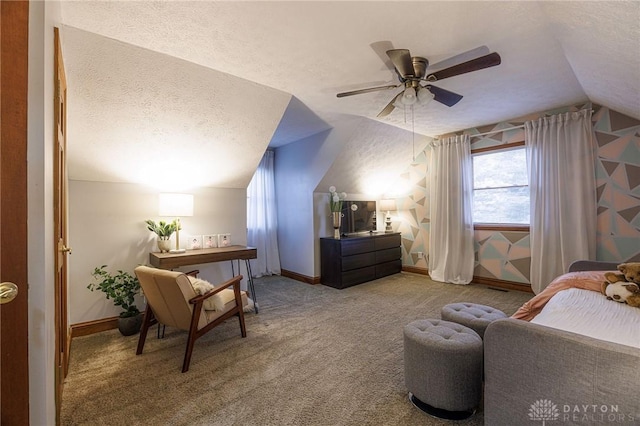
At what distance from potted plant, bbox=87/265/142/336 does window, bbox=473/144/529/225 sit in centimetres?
479

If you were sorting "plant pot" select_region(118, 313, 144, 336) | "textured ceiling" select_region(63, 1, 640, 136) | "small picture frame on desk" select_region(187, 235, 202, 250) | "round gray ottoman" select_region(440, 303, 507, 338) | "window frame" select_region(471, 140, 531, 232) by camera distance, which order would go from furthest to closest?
1. "window frame" select_region(471, 140, 531, 232)
2. "small picture frame on desk" select_region(187, 235, 202, 250)
3. "plant pot" select_region(118, 313, 144, 336)
4. "round gray ottoman" select_region(440, 303, 507, 338)
5. "textured ceiling" select_region(63, 1, 640, 136)

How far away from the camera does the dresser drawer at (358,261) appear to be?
448cm

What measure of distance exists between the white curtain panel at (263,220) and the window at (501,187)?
3491 millimetres

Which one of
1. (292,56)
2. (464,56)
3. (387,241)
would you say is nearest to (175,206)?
(292,56)

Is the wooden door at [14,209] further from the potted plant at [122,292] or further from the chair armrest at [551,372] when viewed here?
the potted plant at [122,292]

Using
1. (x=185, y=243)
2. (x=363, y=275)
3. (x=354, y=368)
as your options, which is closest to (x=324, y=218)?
(x=363, y=275)

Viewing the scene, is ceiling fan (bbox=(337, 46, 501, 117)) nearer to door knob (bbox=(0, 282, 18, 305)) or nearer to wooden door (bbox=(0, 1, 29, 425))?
wooden door (bbox=(0, 1, 29, 425))

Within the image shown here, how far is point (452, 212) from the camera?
464 centimetres

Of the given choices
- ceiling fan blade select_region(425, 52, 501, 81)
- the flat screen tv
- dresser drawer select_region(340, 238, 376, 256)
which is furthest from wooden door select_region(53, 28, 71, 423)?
the flat screen tv

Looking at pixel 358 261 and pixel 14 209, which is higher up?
pixel 14 209

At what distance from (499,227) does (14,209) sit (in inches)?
200

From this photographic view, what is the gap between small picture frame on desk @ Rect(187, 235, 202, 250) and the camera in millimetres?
3428

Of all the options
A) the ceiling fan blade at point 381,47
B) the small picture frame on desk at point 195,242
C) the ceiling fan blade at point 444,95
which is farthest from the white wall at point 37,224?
the small picture frame on desk at point 195,242

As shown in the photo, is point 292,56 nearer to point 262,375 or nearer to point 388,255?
point 262,375
